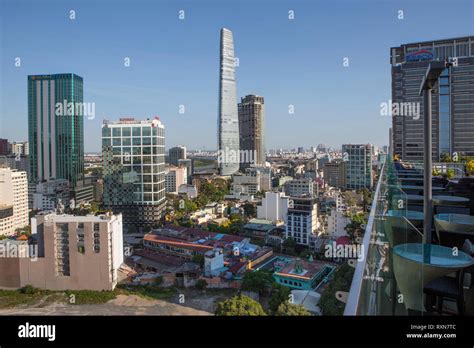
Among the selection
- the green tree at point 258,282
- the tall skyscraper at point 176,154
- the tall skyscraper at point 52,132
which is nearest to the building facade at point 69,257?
the green tree at point 258,282

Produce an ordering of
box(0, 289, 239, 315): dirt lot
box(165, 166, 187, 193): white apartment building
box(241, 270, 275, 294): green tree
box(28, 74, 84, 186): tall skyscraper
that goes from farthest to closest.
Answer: box(165, 166, 187, 193): white apartment building, box(28, 74, 84, 186): tall skyscraper, box(241, 270, 275, 294): green tree, box(0, 289, 239, 315): dirt lot

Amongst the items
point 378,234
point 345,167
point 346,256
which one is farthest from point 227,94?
point 378,234

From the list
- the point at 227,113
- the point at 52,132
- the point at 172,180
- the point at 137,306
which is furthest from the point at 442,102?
the point at 52,132

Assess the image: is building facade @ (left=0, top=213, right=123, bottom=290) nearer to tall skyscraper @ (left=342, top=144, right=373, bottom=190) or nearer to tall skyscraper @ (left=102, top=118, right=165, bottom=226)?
tall skyscraper @ (left=102, top=118, right=165, bottom=226)

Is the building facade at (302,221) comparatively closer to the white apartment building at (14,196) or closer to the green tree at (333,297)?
the green tree at (333,297)

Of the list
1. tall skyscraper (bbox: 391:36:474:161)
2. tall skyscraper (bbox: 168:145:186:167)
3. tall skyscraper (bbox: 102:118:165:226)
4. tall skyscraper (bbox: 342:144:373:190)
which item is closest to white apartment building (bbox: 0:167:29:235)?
tall skyscraper (bbox: 102:118:165:226)

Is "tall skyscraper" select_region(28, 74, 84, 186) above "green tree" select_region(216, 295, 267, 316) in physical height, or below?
above

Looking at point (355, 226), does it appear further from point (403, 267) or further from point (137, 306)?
point (403, 267)
